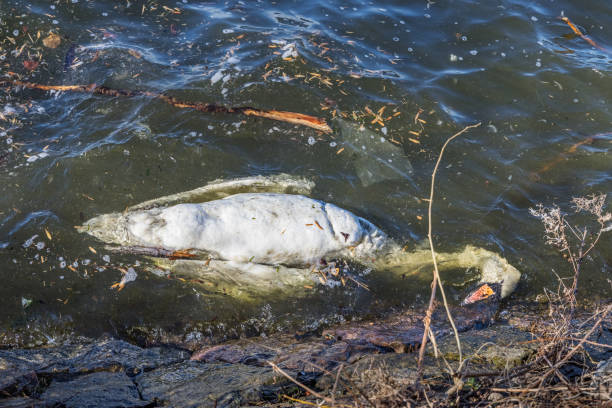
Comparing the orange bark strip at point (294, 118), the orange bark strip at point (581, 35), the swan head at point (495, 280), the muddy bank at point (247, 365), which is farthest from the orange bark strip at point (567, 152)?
the orange bark strip at point (294, 118)

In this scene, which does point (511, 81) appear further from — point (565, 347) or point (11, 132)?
point (11, 132)

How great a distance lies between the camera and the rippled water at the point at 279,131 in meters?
3.74

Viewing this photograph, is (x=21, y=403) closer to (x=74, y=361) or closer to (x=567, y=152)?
(x=74, y=361)

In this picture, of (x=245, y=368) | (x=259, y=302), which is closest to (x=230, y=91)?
(x=259, y=302)

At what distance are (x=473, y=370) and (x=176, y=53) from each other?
5.25m

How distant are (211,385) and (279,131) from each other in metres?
3.04

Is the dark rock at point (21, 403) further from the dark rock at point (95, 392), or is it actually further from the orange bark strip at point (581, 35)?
the orange bark strip at point (581, 35)

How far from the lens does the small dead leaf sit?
228 inches

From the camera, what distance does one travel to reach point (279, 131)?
5023 mm

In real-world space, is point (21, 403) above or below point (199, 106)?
below

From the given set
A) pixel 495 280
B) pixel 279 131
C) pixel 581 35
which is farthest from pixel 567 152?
pixel 279 131

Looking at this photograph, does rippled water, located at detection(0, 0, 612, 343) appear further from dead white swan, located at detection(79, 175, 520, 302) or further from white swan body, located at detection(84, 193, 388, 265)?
white swan body, located at detection(84, 193, 388, 265)

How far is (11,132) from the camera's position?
467 cm

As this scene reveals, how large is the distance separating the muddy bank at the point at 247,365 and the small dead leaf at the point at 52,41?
4.24m
